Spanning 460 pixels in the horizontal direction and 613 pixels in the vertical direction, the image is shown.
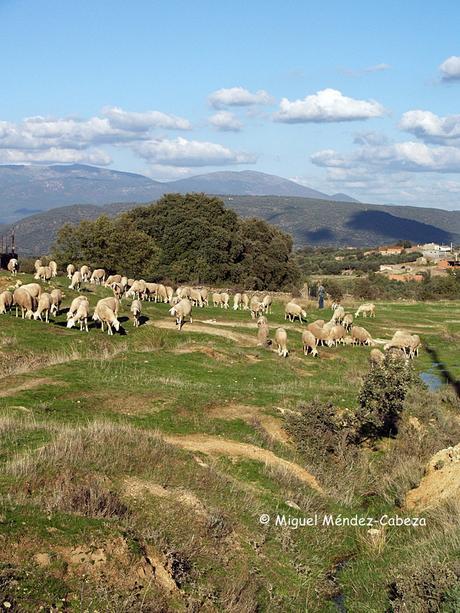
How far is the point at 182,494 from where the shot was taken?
40.2 ft

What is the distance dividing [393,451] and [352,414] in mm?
2141

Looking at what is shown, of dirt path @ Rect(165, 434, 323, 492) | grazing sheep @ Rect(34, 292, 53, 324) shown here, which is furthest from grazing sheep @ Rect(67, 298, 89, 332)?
dirt path @ Rect(165, 434, 323, 492)

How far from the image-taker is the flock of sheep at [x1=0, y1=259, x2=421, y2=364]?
1230 inches

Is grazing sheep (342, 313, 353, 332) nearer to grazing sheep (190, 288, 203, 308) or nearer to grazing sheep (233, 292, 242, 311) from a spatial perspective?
grazing sheep (233, 292, 242, 311)

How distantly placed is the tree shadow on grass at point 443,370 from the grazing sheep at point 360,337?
416cm

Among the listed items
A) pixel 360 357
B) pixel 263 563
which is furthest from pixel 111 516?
pixel 360 357

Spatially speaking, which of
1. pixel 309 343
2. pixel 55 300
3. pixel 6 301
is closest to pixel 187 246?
pixel 55 300

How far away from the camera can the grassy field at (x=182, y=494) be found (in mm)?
9117

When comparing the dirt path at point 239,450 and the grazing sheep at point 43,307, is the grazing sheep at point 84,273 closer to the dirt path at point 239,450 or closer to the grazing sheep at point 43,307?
the grazing sheep at point 43,307

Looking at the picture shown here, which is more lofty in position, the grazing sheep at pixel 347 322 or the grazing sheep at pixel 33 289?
the grazing sheep at pixel 33 289

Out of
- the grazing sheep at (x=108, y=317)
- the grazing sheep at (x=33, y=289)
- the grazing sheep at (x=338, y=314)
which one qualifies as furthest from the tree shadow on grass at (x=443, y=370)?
the grazing sheep at (x=33, y=289)

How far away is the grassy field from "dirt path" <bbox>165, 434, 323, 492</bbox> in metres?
0.06

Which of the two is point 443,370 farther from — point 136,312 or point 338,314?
point 136,312

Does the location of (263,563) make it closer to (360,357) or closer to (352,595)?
(352,595)
